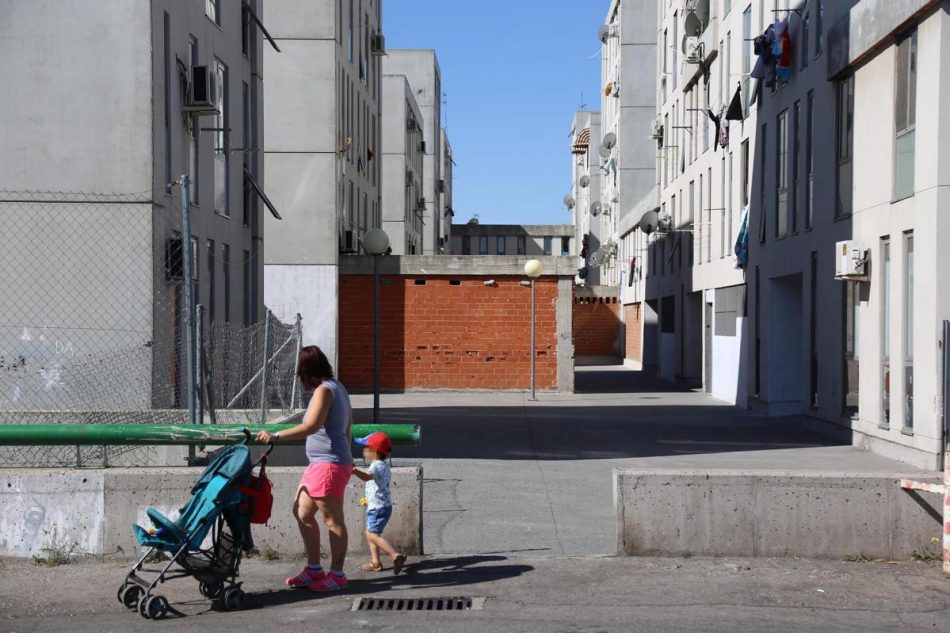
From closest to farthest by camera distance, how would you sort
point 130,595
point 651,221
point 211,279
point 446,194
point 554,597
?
1. point 130,595
2. point 554,597
3. point 211,279
4. point 651,221
5. point 446,194

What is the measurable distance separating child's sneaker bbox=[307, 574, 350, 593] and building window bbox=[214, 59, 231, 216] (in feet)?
47.0

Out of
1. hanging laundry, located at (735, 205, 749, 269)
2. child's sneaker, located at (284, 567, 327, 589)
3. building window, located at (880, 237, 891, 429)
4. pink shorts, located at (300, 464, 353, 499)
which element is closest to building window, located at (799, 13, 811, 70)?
hanging laundry, located at (735, 205, 749, 269)

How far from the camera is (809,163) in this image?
71.3ft

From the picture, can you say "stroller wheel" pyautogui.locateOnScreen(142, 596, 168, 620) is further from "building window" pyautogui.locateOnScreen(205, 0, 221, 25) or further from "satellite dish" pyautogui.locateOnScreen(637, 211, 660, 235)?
"satellite dish" pyautogui.locateOnScreen(637, 211, 660, 235)

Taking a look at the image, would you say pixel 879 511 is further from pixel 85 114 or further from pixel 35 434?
pixel 85 114

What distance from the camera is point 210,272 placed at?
20.9 m

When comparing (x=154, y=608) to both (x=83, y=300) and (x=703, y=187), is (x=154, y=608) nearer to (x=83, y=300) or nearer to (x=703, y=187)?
(x=83, y=300)

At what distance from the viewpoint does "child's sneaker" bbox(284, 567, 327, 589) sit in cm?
784

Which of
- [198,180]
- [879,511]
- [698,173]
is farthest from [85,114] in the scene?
[698,173]

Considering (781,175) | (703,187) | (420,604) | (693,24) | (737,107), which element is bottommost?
(420,604)

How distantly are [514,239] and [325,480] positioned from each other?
3334 inches

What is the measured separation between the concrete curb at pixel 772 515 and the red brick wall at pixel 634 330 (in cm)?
4058

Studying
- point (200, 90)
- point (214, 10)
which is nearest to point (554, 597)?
point (200, 90)

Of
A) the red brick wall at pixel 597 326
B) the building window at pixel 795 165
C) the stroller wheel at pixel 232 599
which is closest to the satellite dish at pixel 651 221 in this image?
the building window at pixel 795 165
